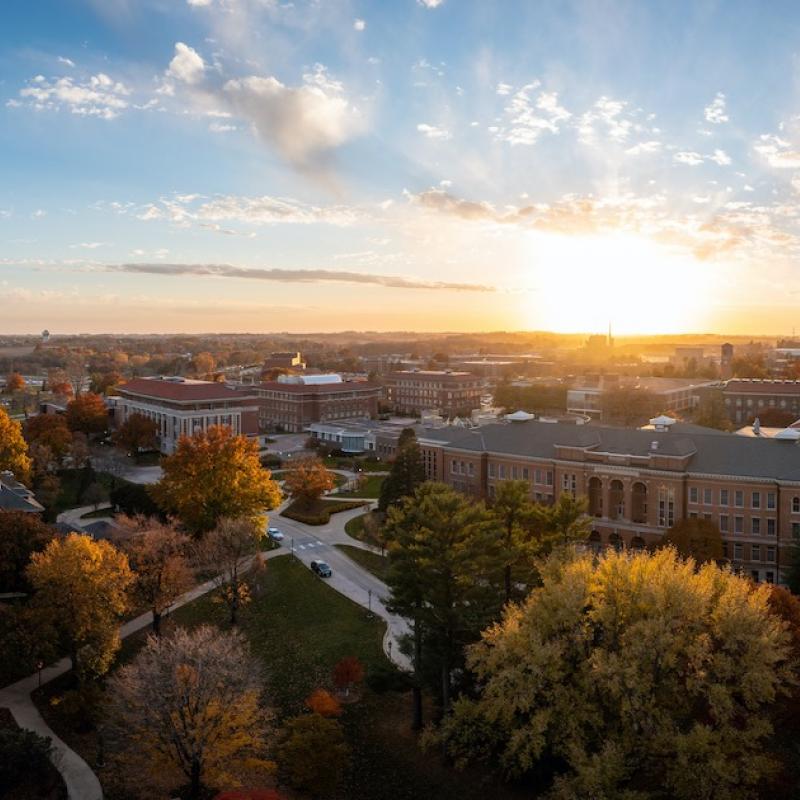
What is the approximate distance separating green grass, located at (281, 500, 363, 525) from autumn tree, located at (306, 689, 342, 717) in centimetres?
2613

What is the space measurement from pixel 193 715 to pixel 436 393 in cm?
8801

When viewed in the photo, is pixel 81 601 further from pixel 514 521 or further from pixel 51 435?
pixel 51 435

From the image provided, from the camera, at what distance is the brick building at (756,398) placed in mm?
92000

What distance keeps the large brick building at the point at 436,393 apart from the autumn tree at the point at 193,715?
83.7m

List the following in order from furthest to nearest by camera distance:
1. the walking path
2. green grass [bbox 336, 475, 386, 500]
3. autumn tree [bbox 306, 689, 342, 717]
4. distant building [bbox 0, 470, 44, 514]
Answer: green grass [bbox 336, 475, 386, 500] → distant building [bbox 0, 470, 44, 514] → autumn tree [bbox 306, 689, 342, 717] → the walking path

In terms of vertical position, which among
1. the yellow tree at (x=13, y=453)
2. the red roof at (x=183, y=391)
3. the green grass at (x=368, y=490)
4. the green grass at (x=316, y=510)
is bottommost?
the green grass at (x=316, y=510)

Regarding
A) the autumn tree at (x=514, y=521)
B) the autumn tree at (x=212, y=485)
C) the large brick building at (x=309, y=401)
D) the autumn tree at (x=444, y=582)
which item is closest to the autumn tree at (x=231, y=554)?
the autumn tree at (x=212, y=485)

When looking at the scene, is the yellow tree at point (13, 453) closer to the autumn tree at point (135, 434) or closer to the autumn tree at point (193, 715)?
the autumn tree at point (135, 434)

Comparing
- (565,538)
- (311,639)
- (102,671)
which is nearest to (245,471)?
(311,639)

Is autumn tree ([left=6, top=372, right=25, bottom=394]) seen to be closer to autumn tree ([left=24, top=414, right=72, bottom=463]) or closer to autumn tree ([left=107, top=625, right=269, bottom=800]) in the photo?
autumn tree ([left=24, top=414, right=72, bottom=463])

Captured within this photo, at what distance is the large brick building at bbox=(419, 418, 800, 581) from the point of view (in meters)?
41.2

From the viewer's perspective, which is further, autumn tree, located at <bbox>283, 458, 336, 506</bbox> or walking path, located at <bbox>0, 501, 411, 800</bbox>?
autumn tree, located at <bbox>283, 458, 336, 506</bbox>

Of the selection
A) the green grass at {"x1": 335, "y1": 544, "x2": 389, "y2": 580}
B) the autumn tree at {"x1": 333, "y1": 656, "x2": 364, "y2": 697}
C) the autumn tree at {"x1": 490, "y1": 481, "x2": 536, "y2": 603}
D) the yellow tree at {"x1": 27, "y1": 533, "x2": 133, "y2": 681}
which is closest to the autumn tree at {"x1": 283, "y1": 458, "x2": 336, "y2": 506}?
the green grass at {"x1": 335, "y1": 544, "x2": 389, "y2": 580}

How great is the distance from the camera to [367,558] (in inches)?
1745
